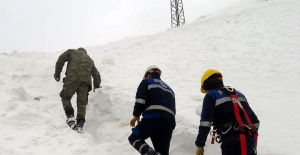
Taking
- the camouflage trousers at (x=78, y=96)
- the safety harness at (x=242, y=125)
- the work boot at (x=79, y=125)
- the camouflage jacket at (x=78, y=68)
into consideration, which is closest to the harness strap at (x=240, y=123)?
the safety harness at (x=242, y=125)

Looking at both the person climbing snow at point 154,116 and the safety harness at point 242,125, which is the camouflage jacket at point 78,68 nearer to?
the person climbing snow at point 154,116

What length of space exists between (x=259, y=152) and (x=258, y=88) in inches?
129

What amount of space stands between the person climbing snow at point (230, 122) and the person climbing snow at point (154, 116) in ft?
1.99

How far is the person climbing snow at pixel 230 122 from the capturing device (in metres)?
3.15

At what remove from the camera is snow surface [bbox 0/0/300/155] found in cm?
447

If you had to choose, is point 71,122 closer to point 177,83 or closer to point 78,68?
point 78,68

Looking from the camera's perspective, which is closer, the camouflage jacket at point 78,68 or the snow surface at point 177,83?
the snow surface at point 177,83

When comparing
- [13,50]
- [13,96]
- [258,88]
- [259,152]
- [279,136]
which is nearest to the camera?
[259,152]

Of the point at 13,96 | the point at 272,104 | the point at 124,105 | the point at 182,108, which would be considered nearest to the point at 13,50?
the point at 13,96

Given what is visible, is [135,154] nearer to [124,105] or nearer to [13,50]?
[124,105]

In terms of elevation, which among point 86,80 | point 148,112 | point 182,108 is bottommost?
point 182,108

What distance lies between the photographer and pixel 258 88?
7.41 meters

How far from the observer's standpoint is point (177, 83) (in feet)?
27.1

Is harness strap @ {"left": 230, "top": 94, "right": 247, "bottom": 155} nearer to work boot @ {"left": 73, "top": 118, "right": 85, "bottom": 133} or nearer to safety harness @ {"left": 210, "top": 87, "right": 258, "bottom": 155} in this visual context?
safety harness @ {"left": 210, "top": 87, "right": 258, "bottom": 155}
